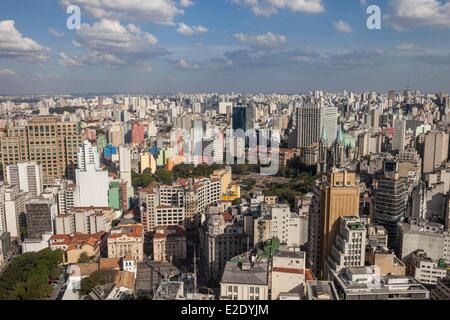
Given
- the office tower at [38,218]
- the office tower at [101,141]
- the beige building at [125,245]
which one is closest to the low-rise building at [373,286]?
the beige building at [125,245]

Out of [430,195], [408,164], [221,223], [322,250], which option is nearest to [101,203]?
[221,223]

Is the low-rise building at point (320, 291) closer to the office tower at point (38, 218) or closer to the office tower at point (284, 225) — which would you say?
the office tower at point (284, 225)

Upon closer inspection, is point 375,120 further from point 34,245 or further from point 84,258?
point 34,245

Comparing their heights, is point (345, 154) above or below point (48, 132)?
below

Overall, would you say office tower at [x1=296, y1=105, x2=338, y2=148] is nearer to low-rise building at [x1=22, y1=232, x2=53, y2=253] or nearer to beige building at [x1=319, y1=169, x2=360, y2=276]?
beige building at [x1=319, y1=169, x2=360, y2=276]

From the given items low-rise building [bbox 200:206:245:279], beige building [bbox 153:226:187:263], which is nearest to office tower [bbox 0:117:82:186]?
beige building [bbox 153:226:187:263]

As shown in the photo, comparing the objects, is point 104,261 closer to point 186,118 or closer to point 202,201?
point 202,201
